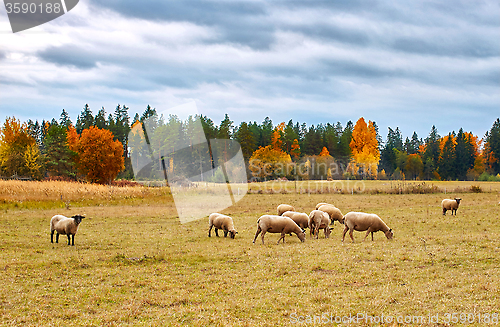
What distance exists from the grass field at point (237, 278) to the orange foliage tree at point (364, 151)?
90.4 m

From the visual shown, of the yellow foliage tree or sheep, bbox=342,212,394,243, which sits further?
the yellow foliage tree

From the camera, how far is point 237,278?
1191 cm

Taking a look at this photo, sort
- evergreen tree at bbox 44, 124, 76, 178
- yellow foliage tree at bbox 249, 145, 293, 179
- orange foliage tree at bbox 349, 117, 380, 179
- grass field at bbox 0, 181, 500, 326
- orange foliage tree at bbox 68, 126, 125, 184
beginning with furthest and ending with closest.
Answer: orange foliage tree at bbox 349, 117, 380, 179 < yellow foliage tree at bbox 249, 145, 293, 179 < evergreen tree at bbox 44, 124, 76, 178 < orange foliage tree at bbox 68, 126, 125, 184 < grass field at bbox 0, 181, 500, 326

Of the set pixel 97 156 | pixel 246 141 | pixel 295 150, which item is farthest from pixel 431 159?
pixel 97 156

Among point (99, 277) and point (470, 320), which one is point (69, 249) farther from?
point (470, 320)

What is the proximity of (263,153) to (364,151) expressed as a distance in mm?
33427

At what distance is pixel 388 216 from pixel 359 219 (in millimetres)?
11859

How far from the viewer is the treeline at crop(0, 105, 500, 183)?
225 feet

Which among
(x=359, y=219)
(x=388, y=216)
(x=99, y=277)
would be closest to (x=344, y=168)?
(x=388, y=216)

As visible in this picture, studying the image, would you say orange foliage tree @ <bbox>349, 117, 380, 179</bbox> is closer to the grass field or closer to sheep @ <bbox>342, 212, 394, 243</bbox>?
the grass field

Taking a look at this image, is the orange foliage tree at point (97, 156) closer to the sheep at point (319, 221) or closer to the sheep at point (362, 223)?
the sheep at point (319, 221)

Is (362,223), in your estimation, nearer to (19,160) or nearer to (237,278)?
(237,278)

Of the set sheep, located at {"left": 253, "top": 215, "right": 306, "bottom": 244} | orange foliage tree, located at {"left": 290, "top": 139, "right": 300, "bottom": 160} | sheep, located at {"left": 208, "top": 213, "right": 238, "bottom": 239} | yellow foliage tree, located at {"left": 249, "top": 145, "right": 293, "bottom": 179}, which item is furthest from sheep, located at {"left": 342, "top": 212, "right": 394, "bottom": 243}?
orange foliage tree, located at {"left": 290, "top": 139, "right": 300, "bottom": 160}

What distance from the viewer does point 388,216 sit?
28578mm
